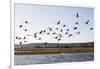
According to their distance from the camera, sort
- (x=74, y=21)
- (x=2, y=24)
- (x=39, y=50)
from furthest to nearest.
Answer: (x=74, y=21) → (x=39, y=50) → (x=2, y=24)

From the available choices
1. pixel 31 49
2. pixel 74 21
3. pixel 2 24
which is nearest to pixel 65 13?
pixel 74 21

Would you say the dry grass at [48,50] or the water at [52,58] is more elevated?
the dry grass at [48,50]

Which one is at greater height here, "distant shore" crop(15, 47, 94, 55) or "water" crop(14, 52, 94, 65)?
"distant shore" crop(15, 47, 94, 55)

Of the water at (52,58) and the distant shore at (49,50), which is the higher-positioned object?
the distant shore at (49,50)

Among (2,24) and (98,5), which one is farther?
(98,5)

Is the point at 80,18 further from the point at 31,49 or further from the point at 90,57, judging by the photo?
the point at 31,49

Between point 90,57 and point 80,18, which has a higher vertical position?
point 80,18

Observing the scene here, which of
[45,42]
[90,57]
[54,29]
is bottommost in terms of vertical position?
[90,57]

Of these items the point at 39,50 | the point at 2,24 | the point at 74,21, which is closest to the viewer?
the point at 2,24
